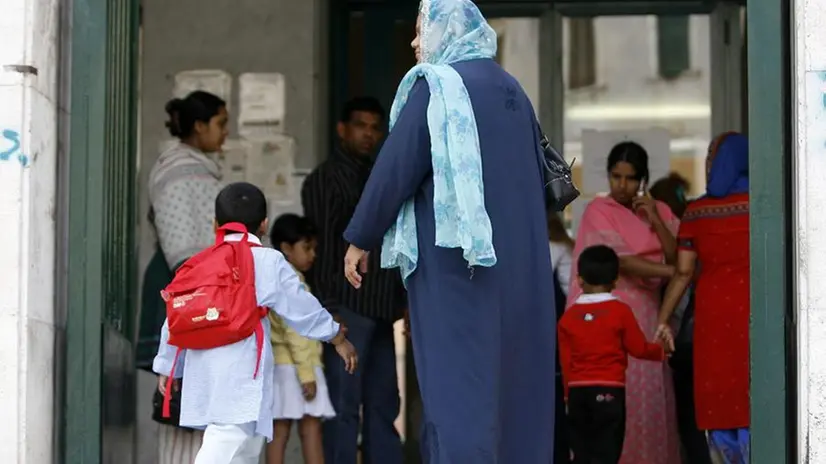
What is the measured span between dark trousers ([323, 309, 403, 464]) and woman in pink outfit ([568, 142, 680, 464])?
994 millimetres

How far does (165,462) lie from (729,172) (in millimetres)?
2846

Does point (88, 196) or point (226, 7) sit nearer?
point (88, 196)

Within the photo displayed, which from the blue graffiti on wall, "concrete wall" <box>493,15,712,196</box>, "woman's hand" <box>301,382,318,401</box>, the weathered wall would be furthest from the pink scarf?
the blue graffiti on wall

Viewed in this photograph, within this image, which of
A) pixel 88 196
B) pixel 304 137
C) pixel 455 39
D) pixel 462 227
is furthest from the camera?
pixel 304 137

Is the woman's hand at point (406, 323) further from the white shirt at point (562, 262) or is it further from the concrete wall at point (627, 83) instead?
the concrete wall at point (627, 83)

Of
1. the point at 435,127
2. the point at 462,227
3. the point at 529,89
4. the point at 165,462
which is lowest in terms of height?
the point at 165,462

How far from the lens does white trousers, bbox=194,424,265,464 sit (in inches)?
242

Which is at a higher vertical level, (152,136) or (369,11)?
(369,11)

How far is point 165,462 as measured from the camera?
7.32 m

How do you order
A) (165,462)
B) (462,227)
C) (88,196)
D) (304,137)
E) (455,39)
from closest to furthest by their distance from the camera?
1. (462,227)
2. (455,39)
3. (88,196)
4. (165,462)
5. (304,137)

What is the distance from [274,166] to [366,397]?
1879 millimetres

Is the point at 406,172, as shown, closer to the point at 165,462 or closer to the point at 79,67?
the point at 79,67

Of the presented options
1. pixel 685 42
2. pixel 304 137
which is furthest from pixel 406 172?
pixel 685 42

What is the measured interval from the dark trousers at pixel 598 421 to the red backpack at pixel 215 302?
1.95m
